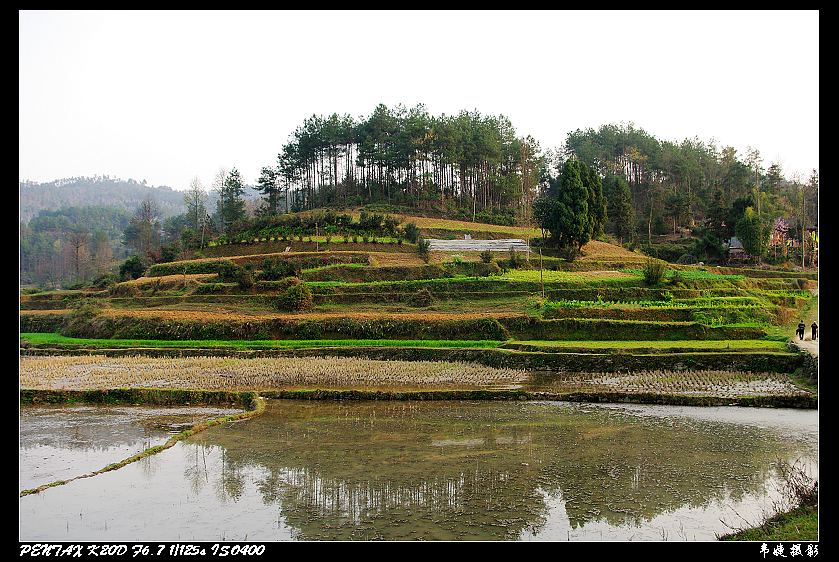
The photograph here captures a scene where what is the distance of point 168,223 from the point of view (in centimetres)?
8550

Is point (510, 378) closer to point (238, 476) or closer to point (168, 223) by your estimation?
point (238, 476)

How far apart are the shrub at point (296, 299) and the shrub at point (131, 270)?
16.3 metres

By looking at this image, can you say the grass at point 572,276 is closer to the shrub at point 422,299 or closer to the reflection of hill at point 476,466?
the shrub at point 422,299

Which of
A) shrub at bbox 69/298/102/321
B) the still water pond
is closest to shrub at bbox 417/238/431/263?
shrub at bbox 69/298/102/321

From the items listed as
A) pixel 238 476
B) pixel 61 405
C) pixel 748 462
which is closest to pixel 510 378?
pixel 748 462

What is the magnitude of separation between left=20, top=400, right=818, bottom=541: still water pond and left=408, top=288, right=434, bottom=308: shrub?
17.1 metres

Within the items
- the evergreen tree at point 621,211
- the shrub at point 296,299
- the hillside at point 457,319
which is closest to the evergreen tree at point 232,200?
the hillside at point 457,319

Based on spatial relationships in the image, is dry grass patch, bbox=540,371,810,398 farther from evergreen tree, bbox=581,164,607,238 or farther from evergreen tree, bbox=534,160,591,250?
evergreen tree, bbox=581,164,607,238

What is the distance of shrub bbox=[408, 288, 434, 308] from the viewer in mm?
34281

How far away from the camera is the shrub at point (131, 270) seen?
45.1 m

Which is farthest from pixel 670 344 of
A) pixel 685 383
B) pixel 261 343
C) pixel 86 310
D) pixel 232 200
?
pixel 232 200

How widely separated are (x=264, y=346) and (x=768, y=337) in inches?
805

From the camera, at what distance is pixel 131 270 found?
45219 mm

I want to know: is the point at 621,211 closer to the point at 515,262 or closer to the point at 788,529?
the point at 515,262
